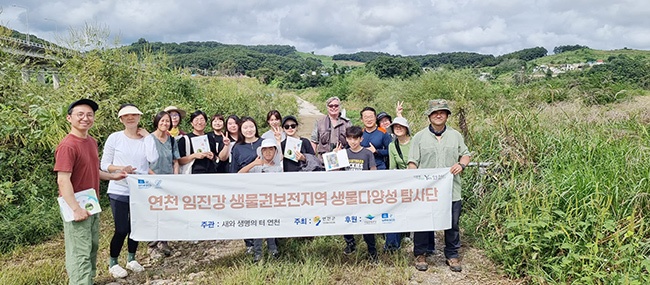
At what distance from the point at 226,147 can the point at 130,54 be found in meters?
4.72

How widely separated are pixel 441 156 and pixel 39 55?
7344mm

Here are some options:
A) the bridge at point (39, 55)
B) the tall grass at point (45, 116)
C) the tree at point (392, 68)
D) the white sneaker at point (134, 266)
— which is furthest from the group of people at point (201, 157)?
the tree at point (392, 68)

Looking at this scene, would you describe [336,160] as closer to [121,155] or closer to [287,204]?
[287,204]

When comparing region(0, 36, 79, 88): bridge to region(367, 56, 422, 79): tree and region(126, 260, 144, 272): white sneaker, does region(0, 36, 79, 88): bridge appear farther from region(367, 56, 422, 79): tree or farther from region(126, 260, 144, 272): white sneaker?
Answer: region(367, 56, 422, 79): tree

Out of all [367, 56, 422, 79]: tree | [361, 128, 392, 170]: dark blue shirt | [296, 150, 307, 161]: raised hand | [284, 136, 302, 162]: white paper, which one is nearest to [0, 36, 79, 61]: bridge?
[284, 136, 302, 162]: white paper

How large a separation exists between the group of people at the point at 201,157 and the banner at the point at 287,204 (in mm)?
188

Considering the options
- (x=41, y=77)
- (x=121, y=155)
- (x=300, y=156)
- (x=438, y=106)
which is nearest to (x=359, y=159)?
(x=300, y=156)

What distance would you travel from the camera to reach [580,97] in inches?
270


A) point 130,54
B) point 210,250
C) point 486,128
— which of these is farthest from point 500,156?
point 130,54

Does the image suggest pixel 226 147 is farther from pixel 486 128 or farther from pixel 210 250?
pixel 486 128

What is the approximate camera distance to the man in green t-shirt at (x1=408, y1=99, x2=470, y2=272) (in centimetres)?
390

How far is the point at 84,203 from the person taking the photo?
10.5ft

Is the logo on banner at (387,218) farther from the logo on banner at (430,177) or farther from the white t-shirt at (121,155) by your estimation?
the white t-shirt at (121,155)

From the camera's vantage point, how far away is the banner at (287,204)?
3816 millimetres
